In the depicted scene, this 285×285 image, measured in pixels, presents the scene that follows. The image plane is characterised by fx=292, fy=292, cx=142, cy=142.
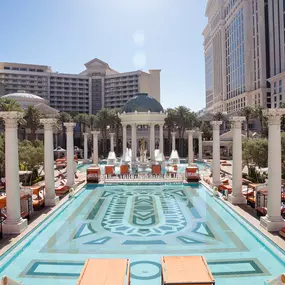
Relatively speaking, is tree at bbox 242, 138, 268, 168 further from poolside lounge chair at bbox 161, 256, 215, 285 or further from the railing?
poolside lounge chair at bbox 161, 256, 215, 285

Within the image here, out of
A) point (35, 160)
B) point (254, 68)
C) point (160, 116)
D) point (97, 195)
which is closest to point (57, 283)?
point (97, 195)

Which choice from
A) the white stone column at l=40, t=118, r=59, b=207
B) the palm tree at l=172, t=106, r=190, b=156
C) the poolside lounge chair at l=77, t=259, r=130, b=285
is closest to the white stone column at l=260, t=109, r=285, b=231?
the poolside lounge chair at l=77, t=259, r=130, b=285

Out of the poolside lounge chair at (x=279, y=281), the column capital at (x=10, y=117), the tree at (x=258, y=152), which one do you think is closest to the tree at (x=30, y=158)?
the column capital at (x=10, y=117)

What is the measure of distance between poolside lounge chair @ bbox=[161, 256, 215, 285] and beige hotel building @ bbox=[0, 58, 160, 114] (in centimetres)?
11222

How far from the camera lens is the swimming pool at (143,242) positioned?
1145 centimetres

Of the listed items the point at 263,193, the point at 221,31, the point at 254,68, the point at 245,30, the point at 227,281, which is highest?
the point at 221,31

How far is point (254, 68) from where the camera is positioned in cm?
9731

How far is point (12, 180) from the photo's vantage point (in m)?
15.5

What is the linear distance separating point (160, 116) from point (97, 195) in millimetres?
23306

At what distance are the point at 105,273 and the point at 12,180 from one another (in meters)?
9.29

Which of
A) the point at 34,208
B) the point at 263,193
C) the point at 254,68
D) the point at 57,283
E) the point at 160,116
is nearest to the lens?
the point at 57,283

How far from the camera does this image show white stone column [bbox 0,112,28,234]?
15.2 metres

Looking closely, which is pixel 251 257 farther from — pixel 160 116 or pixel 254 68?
pixel 254 68

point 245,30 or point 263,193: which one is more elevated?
point 245,30
